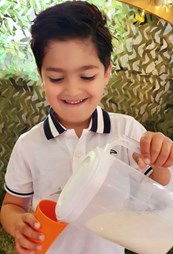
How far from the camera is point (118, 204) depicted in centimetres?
63

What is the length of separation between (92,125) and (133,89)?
926 mm

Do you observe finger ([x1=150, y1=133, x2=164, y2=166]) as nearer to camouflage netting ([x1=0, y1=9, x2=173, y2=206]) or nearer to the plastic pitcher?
the plastic pitcher

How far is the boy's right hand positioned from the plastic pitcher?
0.22ft

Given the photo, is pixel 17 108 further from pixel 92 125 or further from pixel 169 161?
pixel 169 161

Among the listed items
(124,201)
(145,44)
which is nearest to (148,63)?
(145,44)

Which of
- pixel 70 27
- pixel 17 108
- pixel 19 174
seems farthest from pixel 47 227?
pixel 17 108

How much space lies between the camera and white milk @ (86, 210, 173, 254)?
62 cm

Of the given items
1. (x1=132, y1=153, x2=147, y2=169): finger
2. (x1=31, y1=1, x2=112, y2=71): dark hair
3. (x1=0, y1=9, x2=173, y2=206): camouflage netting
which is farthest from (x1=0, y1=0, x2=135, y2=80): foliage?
(x1=132, y1=153, x2=147, y2=169): finger

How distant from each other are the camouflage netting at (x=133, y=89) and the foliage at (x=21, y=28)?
34mm

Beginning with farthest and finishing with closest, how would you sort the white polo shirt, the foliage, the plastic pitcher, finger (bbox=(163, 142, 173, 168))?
the foliage < the white polo shirt < finger (bbox=(163, 142, 173, 168)) < the plastic pitcher

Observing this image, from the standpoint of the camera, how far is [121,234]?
630 mm

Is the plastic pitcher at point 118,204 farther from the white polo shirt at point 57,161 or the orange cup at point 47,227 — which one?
the white polo shirt at point 57,161

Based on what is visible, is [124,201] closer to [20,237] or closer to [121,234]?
[121,234]

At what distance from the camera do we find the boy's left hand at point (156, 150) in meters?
0.67
